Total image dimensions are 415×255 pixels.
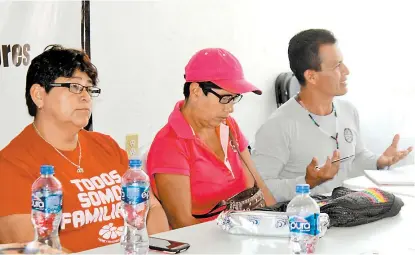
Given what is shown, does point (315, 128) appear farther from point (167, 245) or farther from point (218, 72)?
point (167, 245)

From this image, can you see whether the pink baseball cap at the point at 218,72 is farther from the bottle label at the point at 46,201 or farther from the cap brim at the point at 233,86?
the bottle label at the point at 46,201

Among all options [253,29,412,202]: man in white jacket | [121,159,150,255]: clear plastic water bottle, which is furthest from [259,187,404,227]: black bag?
[253,29,412,202]: man in white jacket

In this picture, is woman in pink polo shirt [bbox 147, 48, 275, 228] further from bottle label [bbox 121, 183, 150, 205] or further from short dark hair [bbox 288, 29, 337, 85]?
short dark hair [bbox 288, 29, 337, 85]

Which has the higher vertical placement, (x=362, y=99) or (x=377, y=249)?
(x=362, y=99)

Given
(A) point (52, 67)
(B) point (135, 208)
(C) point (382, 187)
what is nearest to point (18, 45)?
(A) point (52, 67)

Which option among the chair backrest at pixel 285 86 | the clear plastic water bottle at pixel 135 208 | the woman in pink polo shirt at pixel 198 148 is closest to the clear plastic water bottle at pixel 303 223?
the clear plastic water bottle at pixel 135 208

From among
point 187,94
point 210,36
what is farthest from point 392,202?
point 210,36

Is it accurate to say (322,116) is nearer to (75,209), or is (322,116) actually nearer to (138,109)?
(138,109)

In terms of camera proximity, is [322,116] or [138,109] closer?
[322,116]

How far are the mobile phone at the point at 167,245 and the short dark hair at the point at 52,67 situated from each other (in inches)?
24.7

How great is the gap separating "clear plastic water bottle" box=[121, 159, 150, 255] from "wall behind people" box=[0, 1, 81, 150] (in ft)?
3.00

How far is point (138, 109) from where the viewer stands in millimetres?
3299

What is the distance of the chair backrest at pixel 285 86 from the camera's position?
13.8 ft

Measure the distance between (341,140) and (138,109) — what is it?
1068 mm
